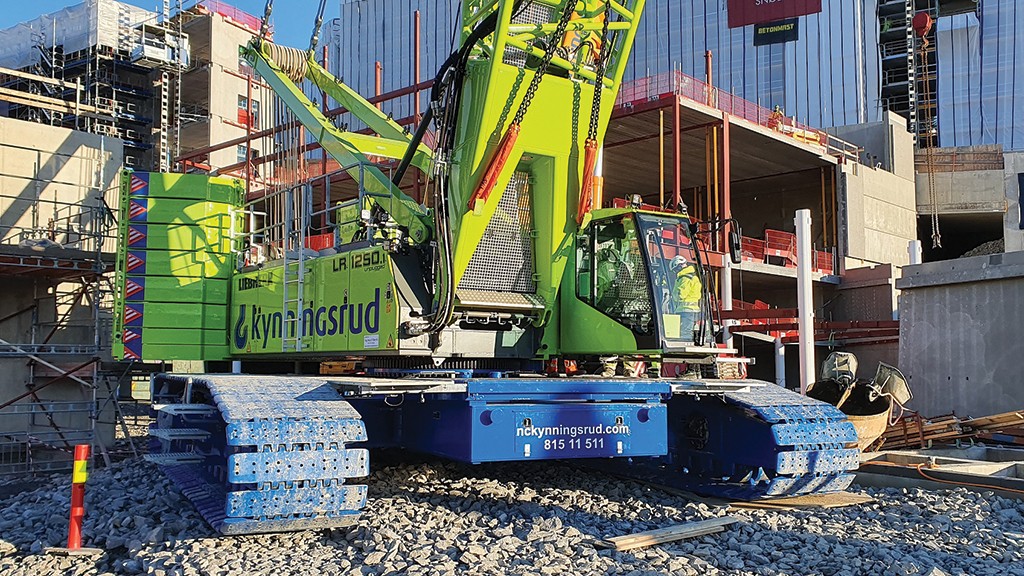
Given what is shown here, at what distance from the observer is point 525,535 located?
6.95 m

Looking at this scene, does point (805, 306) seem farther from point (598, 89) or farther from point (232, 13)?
point (232, 13)

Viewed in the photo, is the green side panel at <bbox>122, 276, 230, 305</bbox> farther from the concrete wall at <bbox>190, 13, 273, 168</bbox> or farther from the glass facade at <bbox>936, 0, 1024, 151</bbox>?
the glass facade at <bbox>936, 0, 1024, 151</bbox>

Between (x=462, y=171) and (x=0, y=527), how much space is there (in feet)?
18.3

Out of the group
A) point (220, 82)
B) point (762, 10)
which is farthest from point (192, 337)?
point (762, 10)

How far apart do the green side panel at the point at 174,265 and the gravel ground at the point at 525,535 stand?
8.78 ft

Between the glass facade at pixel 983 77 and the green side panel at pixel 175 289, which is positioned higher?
the glass facade at pixel 983 77

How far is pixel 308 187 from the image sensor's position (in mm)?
9398

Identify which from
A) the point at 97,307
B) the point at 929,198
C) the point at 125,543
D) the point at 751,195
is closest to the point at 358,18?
the point at 751,195

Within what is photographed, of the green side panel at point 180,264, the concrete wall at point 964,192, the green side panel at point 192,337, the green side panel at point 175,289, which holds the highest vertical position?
the concrete wall at point 964,192

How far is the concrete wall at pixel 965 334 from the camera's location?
1434cm

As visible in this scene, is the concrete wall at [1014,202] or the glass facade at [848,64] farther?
the glass facade at [848,64]

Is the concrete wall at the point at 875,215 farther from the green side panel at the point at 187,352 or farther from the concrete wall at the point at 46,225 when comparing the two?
the green side panel at the point at 187,352

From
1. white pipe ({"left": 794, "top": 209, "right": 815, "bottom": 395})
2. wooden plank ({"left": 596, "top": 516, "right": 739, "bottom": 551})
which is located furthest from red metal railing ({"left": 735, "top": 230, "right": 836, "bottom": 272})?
wooden plank ({"left": 596, "top": 516, "right": 739, "bottom": 551})

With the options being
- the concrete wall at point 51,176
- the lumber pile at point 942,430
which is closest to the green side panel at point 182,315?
the concrete wall at point 51,176
